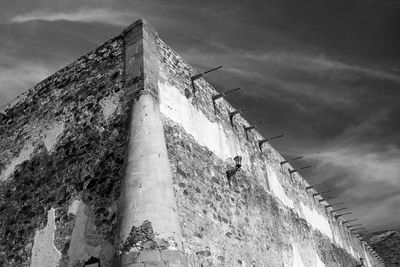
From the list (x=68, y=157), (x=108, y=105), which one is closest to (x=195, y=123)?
(x=108, y=105)

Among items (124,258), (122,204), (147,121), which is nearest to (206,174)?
(147,121)

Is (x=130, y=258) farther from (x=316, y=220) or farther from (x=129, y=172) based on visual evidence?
(x=316, y=220)

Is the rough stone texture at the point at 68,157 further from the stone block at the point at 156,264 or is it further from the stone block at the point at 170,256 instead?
the stone block at the point at 170,256

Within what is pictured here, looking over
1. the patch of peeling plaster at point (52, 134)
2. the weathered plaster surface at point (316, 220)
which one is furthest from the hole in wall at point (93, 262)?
the weathered plaster surface at point (316, 220)

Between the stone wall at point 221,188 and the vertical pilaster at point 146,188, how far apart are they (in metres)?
0.48

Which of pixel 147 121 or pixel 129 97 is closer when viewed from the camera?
pixel 147 121

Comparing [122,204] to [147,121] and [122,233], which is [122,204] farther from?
[147,121]

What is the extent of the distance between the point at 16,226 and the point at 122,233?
3050mm

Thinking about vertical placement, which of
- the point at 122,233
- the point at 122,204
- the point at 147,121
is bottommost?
the point at 122,233

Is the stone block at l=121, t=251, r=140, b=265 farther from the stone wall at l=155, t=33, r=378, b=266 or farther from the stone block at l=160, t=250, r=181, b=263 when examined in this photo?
the stone wall at l=155, t=33, r=378, b=266

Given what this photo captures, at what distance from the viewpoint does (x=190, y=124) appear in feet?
24.6

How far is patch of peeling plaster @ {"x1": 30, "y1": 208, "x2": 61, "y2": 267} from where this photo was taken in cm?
596

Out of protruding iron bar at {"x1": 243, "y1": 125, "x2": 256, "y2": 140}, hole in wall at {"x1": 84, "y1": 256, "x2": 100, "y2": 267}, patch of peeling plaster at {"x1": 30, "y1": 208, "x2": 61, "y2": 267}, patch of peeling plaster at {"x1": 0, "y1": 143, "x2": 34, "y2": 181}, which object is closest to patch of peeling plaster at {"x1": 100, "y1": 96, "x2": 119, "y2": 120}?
patch of peeling plaster at {"x1": 30, "y1": 208, "x2": 61, "y2": 267}

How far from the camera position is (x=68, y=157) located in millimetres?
6906
